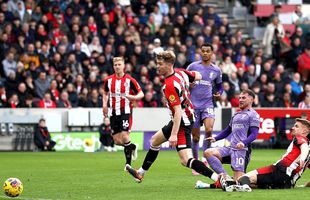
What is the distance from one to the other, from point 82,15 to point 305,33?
9.97 m

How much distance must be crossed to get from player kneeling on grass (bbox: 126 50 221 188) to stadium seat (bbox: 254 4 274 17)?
77.6 feet

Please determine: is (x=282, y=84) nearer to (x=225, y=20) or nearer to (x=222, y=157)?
(x=225, y=20)

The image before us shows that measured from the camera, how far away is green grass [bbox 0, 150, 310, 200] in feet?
42.3

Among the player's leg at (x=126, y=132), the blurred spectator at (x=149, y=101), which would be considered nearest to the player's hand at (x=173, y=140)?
the player's leg at (x=126, y=132)

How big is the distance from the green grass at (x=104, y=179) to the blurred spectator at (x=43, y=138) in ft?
7.36

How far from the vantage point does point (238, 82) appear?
32406 millimetres

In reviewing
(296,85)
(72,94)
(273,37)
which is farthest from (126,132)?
(273,37)

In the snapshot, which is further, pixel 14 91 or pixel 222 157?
pixel 14 91

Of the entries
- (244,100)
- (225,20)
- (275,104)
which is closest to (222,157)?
(244,100)

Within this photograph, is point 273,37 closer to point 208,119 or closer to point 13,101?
point 13,101

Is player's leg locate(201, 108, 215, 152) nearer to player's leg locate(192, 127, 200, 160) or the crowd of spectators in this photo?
player's leg locate(192, 127, 200, 160)

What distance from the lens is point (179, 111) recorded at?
1355 cm

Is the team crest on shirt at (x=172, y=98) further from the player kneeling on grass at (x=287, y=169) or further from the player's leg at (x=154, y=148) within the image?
the player kneeling on grass at (x=287, y=169)

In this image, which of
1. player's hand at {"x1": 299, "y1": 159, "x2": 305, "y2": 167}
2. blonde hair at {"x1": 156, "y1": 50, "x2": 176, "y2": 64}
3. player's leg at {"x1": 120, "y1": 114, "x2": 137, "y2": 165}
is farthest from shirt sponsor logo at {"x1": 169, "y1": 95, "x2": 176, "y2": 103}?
player's leg at {"x1": 120, "y1": 114, "x2": 137, "y2": 165}
